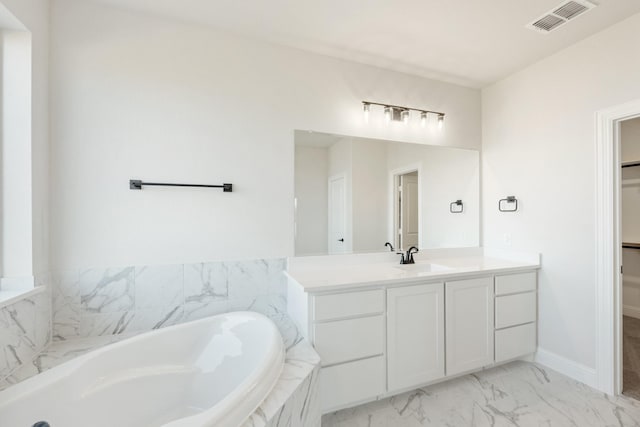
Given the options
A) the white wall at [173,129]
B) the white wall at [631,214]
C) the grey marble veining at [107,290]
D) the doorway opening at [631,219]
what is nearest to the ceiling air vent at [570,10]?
the white wall at [173,129]

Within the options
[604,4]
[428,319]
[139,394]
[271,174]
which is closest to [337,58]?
[271,174]

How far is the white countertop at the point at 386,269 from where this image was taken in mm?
1875

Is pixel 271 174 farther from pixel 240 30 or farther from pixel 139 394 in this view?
pixel 139 394

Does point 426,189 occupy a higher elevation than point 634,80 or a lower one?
lower

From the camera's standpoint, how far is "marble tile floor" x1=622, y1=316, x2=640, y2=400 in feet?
6.87

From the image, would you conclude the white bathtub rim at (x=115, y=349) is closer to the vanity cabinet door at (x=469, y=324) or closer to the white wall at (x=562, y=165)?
the vanity cabinet door at (x=469, y=324)

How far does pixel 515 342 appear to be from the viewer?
238 cm

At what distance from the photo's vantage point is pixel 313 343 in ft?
5.67

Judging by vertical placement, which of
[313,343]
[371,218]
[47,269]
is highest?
[371,218]

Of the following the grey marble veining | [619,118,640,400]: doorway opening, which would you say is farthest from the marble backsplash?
[619,118,640,400]: doorway opening

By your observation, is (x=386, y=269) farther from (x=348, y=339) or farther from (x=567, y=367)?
(x=567, y=367)

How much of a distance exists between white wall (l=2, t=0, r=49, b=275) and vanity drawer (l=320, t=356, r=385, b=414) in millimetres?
1721

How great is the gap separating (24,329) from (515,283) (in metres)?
3.18

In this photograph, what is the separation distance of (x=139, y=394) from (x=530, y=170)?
320cm
